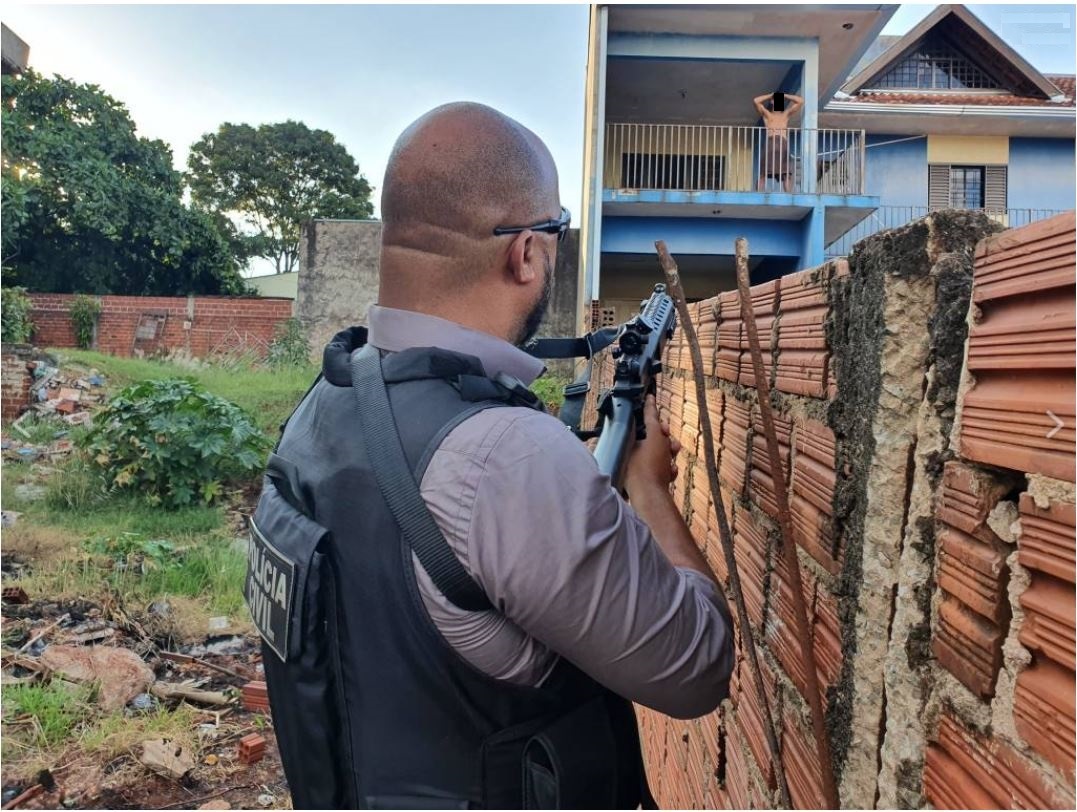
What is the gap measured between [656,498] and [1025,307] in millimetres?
707

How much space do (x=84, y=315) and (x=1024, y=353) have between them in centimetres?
1696

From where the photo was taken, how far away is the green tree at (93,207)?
15906 millimetres

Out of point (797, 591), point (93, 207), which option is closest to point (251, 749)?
point (797, 591)

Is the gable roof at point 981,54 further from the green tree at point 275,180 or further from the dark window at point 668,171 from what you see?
the green tree at point 275,180

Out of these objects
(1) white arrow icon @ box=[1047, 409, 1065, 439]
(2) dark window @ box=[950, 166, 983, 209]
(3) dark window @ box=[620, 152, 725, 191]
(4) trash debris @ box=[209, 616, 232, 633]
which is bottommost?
(4) trash debris @ box=[209, 616, 232, 633]

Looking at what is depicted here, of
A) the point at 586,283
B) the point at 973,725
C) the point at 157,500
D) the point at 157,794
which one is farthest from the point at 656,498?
the point at 586,283

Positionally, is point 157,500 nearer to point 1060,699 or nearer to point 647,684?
point 647,684

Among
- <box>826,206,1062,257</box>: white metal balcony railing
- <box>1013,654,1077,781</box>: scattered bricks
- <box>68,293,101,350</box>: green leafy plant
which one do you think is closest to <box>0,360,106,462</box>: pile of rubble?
<box>68,293,101,350</box>: green leafy plant

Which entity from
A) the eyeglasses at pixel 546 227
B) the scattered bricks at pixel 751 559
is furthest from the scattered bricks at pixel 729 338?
the eyeglasses at pixel 546 227

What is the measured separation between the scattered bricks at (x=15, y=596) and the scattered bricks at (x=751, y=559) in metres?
5.04

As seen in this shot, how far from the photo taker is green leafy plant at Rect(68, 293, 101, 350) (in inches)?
587

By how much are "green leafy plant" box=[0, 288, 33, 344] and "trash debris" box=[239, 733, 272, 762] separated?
460 inches

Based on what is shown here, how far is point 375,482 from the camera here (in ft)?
3.43

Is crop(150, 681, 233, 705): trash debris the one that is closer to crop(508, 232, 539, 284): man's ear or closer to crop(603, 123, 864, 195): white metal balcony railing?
crop(508, 232, 539, 284): man's ear
